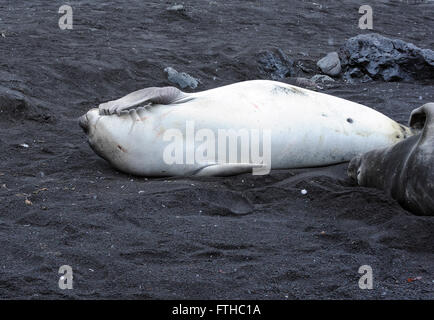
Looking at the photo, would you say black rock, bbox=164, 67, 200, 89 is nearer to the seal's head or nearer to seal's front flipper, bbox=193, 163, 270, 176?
the seal's head

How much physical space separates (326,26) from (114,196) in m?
7.36

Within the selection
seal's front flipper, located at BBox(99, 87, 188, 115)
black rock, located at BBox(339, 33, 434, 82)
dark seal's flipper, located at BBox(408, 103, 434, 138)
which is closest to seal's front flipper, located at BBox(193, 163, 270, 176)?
seal's front flipper, located at BBox(99, 87, 188, 115)

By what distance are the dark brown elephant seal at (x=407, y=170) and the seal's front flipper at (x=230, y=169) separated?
697 millimetres

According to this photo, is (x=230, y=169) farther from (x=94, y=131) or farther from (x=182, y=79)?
(x=182, y=79)

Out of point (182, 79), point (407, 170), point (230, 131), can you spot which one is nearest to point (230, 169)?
point (230, 131)

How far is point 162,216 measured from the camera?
477 cm

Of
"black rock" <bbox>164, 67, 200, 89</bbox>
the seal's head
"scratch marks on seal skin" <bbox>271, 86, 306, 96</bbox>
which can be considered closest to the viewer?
the seal's head

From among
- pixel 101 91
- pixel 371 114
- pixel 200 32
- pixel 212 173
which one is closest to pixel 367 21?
pixel 200 32

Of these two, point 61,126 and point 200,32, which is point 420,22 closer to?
point 200,32

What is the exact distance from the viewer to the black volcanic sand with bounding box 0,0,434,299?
12.5 feet

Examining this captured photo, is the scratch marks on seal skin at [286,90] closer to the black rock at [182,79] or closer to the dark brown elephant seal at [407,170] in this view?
the dark brown elephant seal at [407,170]

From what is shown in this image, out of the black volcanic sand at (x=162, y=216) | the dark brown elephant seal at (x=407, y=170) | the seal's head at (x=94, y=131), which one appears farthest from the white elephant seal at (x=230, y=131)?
the dark brown elephant seal at (x=407, y=170)

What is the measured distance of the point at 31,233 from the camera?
4.41 meters

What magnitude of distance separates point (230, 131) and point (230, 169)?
29 centimetres
